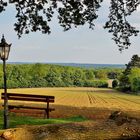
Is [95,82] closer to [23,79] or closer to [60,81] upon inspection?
[60,81]

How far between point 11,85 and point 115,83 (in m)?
27.5

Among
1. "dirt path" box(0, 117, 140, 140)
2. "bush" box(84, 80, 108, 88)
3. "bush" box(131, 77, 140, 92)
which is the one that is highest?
"dirt path" box(0, 117, 140, 140)

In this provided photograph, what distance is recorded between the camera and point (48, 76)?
110 m

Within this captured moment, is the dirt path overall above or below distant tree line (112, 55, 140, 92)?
above

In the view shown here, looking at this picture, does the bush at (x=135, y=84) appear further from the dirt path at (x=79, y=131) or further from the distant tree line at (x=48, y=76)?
the dirt path at (x=79, y=131)

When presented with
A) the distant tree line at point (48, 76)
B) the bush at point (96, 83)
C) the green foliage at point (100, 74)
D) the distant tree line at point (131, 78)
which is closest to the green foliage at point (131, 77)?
the distant tree line at point (131, 78)

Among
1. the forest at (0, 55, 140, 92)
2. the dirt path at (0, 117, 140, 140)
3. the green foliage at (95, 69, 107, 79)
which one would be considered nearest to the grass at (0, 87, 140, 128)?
the dirt path at (0, 117, 140, 140)

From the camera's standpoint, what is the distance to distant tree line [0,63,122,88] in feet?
328

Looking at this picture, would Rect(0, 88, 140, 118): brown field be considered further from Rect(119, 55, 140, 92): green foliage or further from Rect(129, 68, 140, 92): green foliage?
Rect(119, 55, 140, 92): green foliage

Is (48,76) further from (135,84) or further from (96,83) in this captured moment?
(135,84)

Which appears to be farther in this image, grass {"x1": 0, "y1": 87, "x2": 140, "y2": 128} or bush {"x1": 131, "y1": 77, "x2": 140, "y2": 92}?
bush {"x1": 131, "y1": 77, "x2": 140, "y2": 92}

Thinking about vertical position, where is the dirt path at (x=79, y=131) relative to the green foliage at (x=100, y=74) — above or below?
above

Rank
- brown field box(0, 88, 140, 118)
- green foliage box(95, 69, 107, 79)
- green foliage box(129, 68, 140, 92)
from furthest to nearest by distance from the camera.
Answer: green foliage box(95, 69, 107, 79), green foliage box(129, 68, 140, 92), brown field box(0, 88, 140, 118)

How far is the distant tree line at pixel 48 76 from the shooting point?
99956 millimetres
